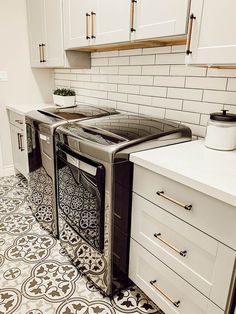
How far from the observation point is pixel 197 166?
3.31 ft

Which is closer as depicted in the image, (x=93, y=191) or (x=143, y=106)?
(x=93, y=191)

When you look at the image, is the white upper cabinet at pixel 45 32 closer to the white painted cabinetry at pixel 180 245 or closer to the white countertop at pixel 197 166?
the white countertop at pixel 197 166

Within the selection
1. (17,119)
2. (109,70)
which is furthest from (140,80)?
(17,119)

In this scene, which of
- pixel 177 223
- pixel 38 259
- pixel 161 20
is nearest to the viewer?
pixel 177 223

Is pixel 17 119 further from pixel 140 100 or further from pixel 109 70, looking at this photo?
pixel 140 100

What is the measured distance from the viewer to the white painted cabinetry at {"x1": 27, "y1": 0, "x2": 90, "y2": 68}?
2.17 metres

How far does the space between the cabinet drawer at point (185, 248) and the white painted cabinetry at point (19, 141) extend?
5.17 ft

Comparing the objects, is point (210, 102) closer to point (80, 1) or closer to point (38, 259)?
point (80, 1)

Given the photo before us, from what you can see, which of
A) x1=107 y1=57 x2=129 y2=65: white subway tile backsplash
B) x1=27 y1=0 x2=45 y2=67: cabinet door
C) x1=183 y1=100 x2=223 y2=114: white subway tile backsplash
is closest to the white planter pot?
x1=27 y1=0 x2=45 y2=67: cabinet door

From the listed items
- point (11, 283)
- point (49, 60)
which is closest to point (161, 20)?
point (49, 60)

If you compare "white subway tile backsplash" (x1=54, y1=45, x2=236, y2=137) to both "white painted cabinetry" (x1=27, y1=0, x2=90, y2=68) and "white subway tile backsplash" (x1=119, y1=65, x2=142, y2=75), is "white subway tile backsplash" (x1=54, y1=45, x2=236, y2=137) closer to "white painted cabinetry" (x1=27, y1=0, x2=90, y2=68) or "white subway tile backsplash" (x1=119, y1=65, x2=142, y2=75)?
"white subway tile backsplash" (x1=119, y1=65, x2=142, y2=75)

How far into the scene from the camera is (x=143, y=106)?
1.90 metres

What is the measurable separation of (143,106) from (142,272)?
3.78ft

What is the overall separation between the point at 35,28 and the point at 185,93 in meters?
1.86
